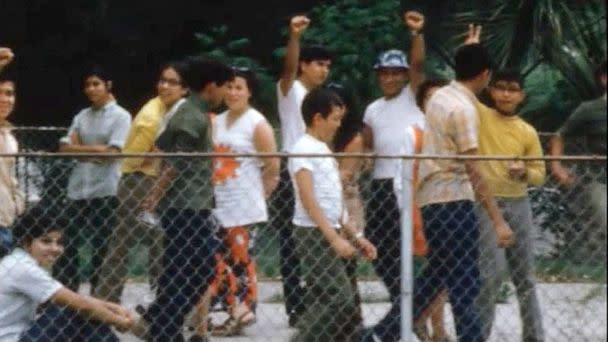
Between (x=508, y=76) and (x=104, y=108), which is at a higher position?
(x=508, y=76)

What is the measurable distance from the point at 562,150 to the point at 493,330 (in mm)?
1064

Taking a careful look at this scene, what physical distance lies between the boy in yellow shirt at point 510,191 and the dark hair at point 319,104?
66cm

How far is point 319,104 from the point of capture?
1037 cm

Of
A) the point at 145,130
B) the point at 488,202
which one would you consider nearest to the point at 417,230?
the point at 488,202

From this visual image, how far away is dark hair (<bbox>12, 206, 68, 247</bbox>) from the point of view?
31.4 ft

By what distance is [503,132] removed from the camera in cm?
1052

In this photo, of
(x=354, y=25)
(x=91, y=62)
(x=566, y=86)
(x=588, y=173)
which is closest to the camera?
(x=588, y=173)

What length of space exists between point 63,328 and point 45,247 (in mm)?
342

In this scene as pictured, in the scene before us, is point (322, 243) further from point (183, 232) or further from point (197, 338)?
point (197, 338)

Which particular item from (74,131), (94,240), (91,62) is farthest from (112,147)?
(91,62)

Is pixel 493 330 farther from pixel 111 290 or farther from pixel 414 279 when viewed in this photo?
pixel 111 290

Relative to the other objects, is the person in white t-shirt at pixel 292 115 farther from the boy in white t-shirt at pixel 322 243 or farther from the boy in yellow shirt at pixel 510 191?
the boy in yellow shirt at pixel 510 191

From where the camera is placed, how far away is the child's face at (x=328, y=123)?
34.1 feet

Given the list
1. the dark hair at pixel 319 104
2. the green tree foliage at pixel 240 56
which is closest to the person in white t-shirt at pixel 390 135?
the dark hair at pixel 319 104
